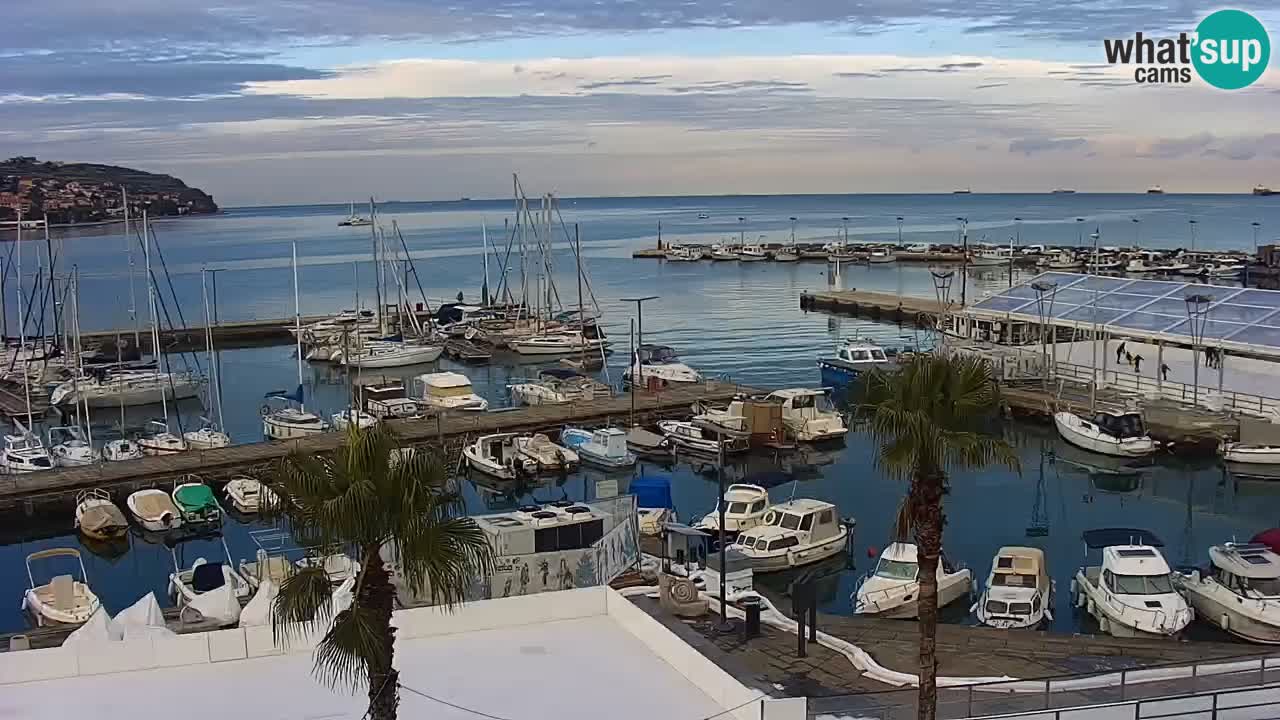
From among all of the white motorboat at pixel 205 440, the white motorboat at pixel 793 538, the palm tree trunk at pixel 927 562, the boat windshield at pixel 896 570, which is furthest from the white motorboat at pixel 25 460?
the palm tree trunk at pixel 927 562

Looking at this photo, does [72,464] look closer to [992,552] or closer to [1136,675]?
[992,552]

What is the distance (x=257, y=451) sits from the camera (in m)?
40.0

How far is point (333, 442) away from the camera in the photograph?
40188mm

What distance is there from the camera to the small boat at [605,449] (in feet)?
130

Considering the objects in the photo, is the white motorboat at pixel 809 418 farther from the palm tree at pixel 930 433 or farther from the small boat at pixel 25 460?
the palm tree at pixel 930 433

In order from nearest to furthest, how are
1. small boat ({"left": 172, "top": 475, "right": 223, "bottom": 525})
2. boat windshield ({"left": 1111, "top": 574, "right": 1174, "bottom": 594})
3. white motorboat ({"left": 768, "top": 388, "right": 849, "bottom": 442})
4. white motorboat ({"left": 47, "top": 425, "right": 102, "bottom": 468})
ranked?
boat windshield ({"left": 1111, "top": 574, "right": 1174, "bottom": 594}) < small boat ({"left": 172, "top": 475, "right": 223, "bottom": 525}) < white motorboat ({"left": 47, "top": 425, "right": 102, "bottom": 468}) < white motorboat ({"left": 768, "top": 388, "right": 849, "bottom": 442})

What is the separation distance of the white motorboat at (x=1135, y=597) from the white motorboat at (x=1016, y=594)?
0.97 metres

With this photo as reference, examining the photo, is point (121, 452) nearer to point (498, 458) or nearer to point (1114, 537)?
point (498, 458)

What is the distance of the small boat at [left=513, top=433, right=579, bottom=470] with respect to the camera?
1540 inches

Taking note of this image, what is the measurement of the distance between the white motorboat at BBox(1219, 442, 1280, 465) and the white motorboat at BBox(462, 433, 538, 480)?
21.9m

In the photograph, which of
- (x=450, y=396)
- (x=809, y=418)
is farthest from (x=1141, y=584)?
(x=450, y=396)

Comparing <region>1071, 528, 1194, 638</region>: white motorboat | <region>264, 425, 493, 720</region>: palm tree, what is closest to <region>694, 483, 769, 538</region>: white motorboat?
<region>1071, 528, 1194, 638</region>: white motorboat

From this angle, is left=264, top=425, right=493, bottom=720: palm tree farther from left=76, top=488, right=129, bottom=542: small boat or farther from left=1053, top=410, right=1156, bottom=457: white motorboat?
left=1053, top=410, right=1156, bottom=457: white motorboat

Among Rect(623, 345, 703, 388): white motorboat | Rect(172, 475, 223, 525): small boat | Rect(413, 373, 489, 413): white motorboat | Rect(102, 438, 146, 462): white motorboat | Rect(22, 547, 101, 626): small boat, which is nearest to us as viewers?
Rect(22, 547, 101, 626): small boat
